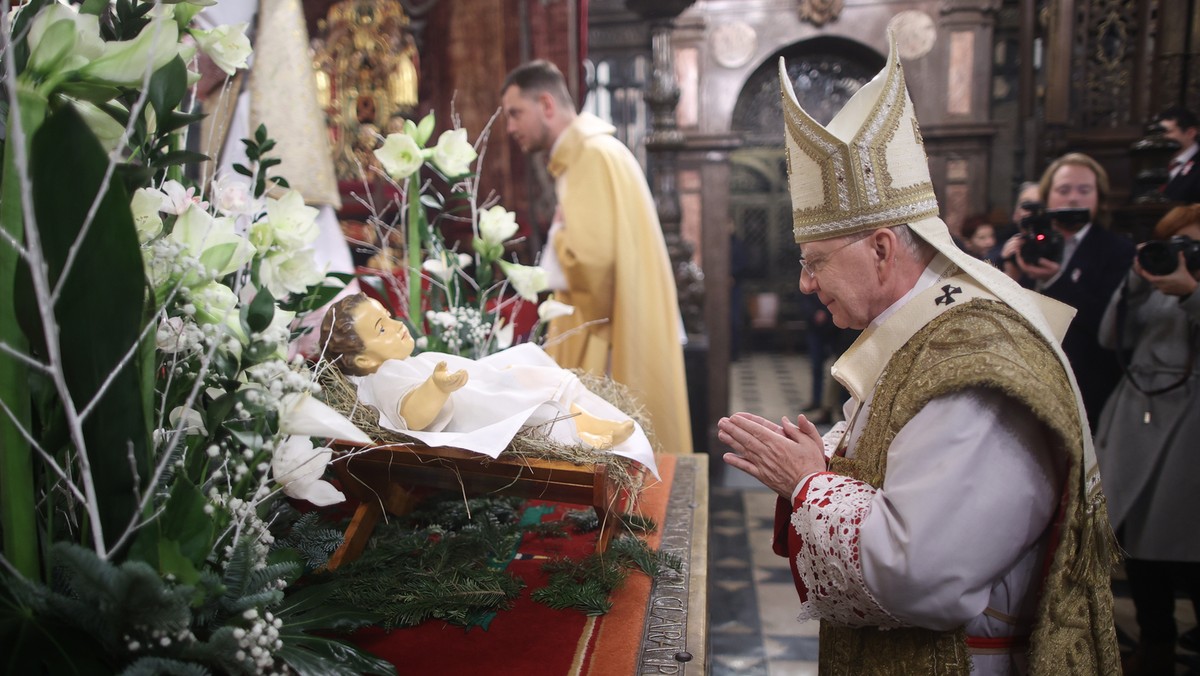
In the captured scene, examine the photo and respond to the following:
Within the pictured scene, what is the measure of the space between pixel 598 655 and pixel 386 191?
169 inches

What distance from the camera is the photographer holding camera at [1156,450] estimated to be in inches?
117

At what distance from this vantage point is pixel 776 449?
1485mm

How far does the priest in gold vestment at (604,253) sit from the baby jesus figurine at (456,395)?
171 centimetres

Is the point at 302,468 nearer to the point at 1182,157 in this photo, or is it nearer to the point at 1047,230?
the point at 1047,230

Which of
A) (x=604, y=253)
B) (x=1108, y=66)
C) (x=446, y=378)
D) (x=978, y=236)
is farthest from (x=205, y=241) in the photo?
(x=1108, y=66)

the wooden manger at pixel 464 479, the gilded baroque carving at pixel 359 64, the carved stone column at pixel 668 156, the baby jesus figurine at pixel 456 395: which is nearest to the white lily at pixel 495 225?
the baby jesus figurine at pixel 456 395

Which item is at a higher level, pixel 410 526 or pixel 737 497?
pixel 410 526

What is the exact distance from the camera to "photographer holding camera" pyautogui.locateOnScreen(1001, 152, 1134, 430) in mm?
3379

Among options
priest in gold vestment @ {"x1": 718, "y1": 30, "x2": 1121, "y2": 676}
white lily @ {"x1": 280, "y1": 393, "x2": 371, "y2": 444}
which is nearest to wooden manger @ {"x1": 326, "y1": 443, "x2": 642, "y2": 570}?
priest in gold vestment @ {"x1": 718, "y1": 30, "x2": 1121, "y2": 676}

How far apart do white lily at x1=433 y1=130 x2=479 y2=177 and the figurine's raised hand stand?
2.67 feet

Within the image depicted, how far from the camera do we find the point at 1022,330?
1.33 meters

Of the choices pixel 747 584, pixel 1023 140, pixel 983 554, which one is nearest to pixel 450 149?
pixel 983 554

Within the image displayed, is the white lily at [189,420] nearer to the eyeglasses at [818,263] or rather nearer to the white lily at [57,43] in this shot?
the white lily at [57,43]

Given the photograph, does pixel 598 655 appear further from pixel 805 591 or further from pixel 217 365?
pixel 217 365
